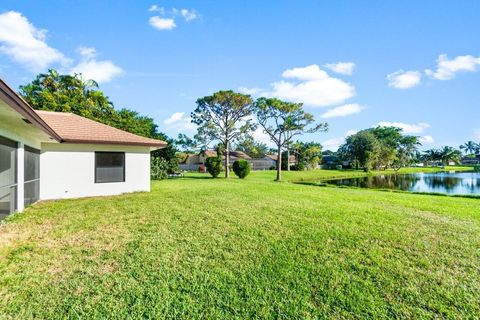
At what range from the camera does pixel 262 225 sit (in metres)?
5.33

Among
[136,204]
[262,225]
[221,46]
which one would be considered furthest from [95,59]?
[262,225]

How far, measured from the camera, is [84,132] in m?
9.59

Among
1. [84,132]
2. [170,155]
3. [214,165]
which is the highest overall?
[84,132]

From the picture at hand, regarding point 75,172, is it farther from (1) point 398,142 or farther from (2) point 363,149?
(1) point 398,142

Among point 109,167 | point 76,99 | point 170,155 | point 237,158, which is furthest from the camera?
point 237,158

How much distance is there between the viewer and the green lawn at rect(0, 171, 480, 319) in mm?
2666

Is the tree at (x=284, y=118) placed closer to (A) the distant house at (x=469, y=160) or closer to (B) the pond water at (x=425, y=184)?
(B) the pond water at (x=425, y=184)

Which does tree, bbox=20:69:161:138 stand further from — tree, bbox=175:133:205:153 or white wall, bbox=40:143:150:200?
white wall, bbox=40:143:150:200

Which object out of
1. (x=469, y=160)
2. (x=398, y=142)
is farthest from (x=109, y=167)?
(x=469, y=160)

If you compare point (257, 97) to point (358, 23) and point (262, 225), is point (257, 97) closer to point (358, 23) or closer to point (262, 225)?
point (358, 23)

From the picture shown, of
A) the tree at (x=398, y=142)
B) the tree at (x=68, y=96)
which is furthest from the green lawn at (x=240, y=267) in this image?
the tree at (x=398, y=142)

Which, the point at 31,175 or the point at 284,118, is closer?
the point at 31,175

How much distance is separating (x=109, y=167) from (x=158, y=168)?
9962 mm

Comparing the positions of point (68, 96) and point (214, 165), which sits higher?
point (68, 96)
